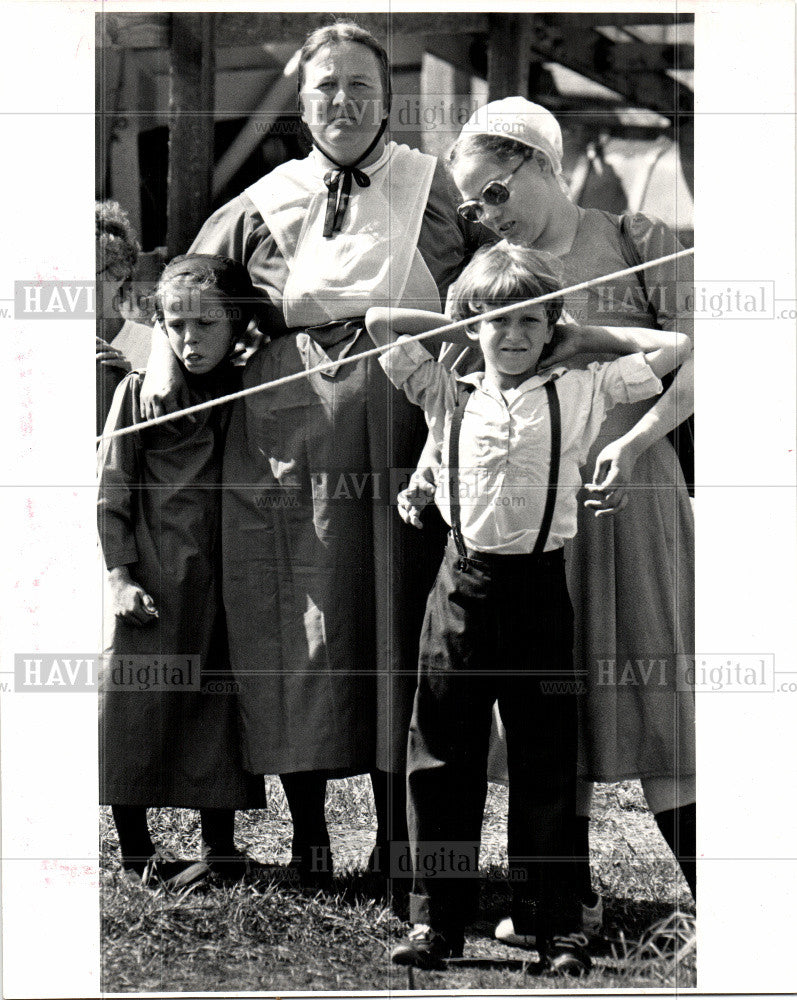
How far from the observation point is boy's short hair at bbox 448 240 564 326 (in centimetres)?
423

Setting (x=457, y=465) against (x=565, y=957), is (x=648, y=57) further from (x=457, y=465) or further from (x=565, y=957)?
(x=565, y=957)

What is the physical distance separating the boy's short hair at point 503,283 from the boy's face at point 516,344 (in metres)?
0.04

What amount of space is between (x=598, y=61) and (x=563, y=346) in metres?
1.06

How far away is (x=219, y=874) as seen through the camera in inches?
170

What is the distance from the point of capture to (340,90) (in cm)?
430

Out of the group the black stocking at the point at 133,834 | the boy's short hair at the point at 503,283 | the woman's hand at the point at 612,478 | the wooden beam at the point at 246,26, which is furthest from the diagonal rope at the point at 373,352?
the black stocking at the point at 133,834

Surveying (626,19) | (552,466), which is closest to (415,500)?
(552,466)

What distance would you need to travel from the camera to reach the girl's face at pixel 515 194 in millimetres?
4295

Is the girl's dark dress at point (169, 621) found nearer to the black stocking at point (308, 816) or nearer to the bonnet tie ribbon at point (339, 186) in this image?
the black stocking at point (308, 816)

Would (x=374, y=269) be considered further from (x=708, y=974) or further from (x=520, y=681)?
(x=708, y=974)

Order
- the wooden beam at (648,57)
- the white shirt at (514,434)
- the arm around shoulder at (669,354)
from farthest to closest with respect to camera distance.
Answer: the wooden beam at (648,57) → the arm around shoulder at (669,354) → the white shirt at (514,434)

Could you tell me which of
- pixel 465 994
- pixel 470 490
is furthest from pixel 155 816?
pixel 470 490

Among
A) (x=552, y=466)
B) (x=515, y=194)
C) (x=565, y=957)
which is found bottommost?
(x=565, y=957)

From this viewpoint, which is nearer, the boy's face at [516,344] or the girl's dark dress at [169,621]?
the boy's face at [516,344]
